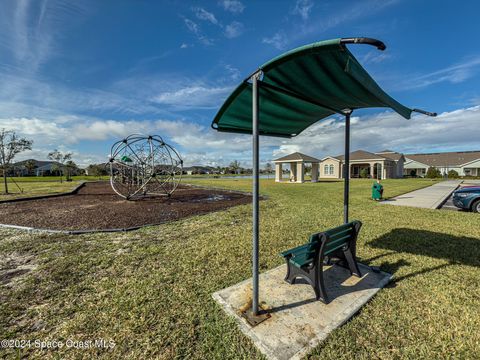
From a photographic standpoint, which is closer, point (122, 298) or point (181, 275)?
point (122, 298)

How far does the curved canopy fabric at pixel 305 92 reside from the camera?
7.45 ft

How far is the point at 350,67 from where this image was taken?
6.85ft

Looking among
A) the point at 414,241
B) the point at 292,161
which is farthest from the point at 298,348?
the point at 292,161

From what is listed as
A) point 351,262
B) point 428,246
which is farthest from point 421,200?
point 351,262

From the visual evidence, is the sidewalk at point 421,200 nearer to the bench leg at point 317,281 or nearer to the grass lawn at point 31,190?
the bench leg at point 317,281

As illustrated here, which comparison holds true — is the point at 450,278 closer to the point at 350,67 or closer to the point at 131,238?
the point at 350,67

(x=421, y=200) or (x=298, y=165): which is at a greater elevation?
(x=298, y=165)

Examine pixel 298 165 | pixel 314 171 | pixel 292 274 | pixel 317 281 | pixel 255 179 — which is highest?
pixel 298 165

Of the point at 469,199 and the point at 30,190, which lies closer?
the point at 469,199

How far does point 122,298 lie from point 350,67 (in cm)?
437

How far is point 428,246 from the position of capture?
4938mm

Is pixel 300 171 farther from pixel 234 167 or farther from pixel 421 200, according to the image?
pixel 234 167

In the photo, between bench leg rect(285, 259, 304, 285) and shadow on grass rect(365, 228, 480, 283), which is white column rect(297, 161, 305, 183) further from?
bench leg rect(285, 259, 304, 285)

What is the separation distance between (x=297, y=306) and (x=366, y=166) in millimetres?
46582
